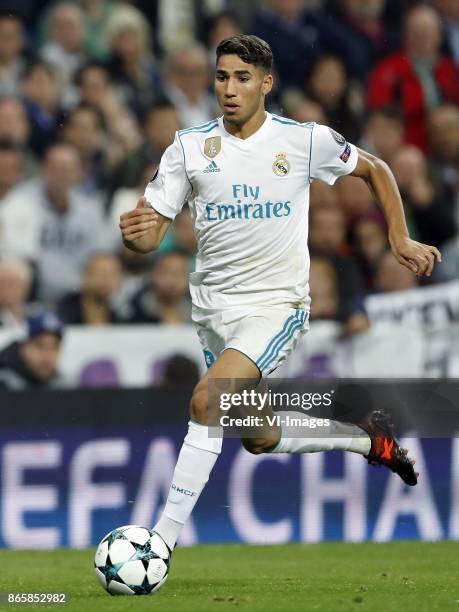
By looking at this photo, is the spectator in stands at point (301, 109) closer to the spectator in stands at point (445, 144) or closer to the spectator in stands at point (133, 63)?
the spectator in stands at point (445, 144)

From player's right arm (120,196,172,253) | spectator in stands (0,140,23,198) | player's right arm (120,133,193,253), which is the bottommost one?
player's right arm (120,196,172,253)

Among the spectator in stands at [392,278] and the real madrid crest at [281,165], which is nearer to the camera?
the real madrid crest at [281,165]

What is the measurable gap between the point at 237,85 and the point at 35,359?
10.9 feet

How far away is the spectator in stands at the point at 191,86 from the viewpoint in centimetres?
1075

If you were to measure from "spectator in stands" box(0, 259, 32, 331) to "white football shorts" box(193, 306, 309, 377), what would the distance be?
9.79 feet

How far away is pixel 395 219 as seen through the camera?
6102 mm

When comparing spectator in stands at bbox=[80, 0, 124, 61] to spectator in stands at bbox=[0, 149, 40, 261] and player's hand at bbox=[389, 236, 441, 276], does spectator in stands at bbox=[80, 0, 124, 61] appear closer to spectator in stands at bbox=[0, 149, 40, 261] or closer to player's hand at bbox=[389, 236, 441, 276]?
spectator in stands at bbox=[0, 149, 40, 261]

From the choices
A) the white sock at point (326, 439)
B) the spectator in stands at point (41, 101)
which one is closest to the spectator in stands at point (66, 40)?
the spectator in stands at point (41, 101)

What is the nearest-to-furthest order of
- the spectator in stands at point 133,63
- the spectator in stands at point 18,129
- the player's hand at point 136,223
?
1. the player's hand at point 136,223
2. the spectator in stands at point 18,129
3. the spectator in stands at point 133,63

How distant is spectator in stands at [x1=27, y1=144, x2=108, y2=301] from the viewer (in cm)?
945

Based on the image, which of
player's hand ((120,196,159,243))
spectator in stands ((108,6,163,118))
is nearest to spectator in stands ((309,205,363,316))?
spectator in stands ((108,6,163,118))

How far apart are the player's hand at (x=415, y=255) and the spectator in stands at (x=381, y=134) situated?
474cm

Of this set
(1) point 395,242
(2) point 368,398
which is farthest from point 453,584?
(2) point 368,398

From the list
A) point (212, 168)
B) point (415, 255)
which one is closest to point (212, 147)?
point (212, 168)
